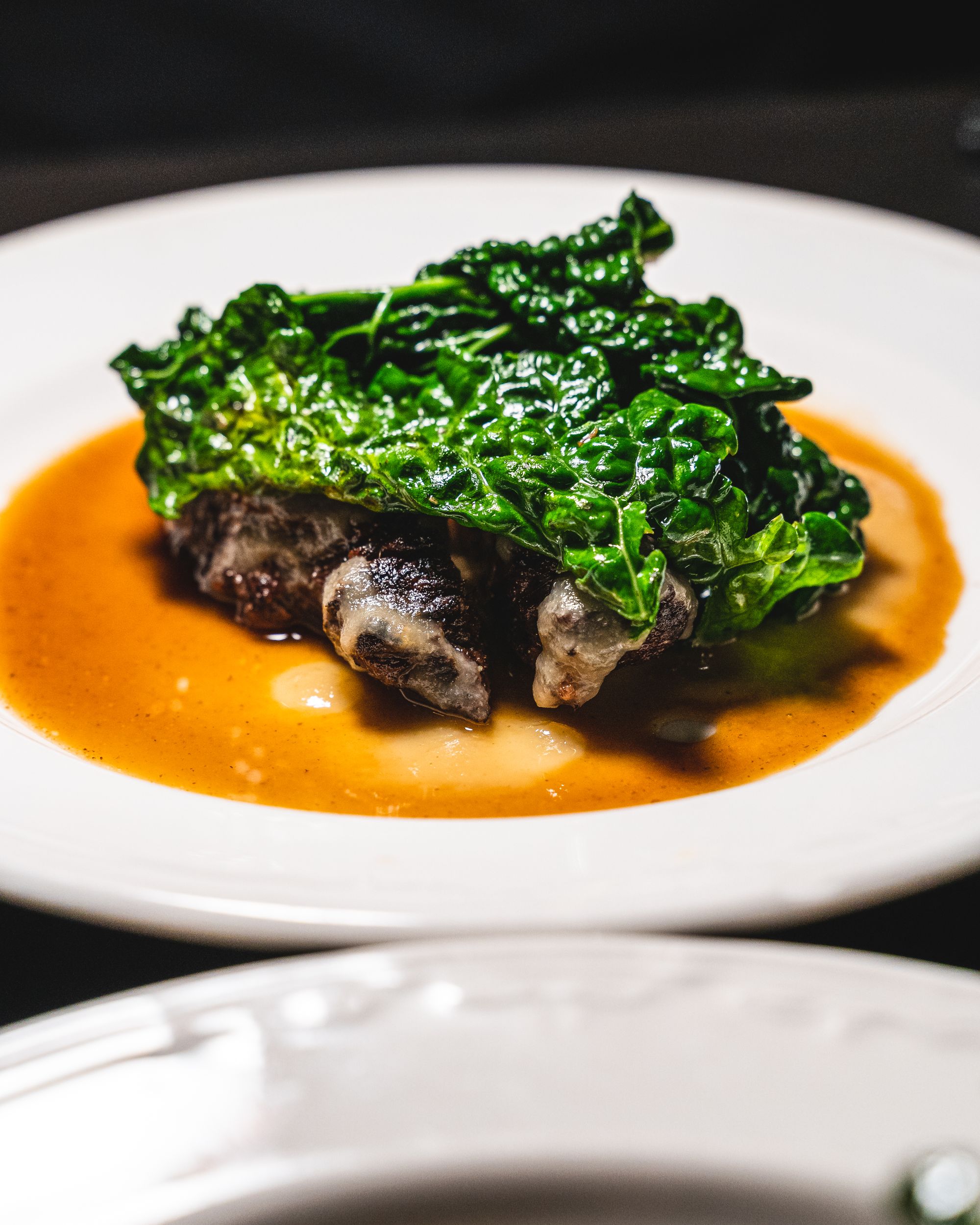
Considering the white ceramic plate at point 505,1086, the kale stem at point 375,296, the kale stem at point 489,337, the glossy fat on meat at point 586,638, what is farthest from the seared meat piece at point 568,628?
the white ceramic plate at point 505,1086

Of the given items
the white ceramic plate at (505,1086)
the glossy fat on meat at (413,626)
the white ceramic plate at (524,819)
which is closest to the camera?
the white ceramic plate at (505,1086)

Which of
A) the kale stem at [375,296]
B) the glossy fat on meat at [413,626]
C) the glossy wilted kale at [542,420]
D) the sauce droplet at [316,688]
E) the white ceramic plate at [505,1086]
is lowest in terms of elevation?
the sauce droplet at [316,688]

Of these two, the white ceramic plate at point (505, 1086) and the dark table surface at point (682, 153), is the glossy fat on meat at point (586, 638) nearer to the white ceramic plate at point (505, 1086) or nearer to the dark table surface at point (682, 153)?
the white ceramic plate at point (505, 1086)

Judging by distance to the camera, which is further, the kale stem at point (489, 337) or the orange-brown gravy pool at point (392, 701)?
the kale stem at point (489, 337)

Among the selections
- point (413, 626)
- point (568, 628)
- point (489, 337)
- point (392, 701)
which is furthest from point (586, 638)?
point (489, 337)

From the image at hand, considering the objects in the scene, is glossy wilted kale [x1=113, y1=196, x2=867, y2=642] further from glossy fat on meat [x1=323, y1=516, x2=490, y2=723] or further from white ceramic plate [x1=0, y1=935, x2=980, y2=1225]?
white ceramic plate [x1=0, y1=935, x2=980, y2=1225]

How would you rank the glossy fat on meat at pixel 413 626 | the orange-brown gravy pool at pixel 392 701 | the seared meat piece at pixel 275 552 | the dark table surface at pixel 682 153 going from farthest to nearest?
1. the dark table surface at pixel 682 153
2. the seared meat piece at pixel 275 552
3. the glossy fat on meat at pixel 413 626
4. the orange-brown gravy pool at pixel 392 701
